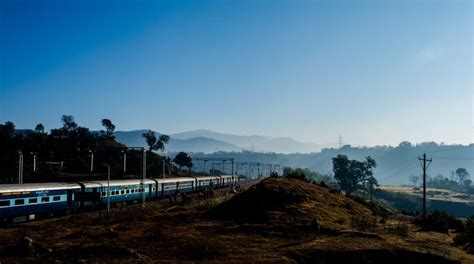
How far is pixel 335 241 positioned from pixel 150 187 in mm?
39272

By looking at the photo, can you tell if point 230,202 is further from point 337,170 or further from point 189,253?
point 337,170

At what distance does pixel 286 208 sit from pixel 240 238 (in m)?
11.1

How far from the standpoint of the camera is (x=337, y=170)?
518ft

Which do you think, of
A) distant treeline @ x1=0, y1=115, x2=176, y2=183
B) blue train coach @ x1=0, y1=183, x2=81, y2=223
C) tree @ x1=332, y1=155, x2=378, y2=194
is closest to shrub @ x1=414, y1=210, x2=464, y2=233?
blue train coach @ x1=0, y1=183, x2=81, y2=223

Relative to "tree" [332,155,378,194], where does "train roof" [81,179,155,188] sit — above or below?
above

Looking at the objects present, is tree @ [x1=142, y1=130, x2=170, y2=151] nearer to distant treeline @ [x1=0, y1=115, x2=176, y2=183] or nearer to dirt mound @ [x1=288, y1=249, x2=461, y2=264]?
distant treeline @ [x1=0, y1=115, x2=176, y2=183]

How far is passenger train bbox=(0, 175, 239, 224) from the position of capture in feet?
115

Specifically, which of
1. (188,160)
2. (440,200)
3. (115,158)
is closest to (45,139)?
(115,158)

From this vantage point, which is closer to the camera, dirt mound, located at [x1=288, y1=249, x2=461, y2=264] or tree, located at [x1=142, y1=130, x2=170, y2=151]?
dirt mound, located at [x1=288, y1=249, x2=461, y2=264]

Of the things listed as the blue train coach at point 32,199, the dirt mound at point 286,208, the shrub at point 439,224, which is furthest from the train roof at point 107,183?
the shrub at point 439,224

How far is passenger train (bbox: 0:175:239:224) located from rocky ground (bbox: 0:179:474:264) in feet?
4.64

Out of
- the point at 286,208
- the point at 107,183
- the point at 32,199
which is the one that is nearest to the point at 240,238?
the point at 286,208

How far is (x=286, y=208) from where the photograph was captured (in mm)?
38219

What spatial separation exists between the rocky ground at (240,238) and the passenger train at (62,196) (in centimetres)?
141
